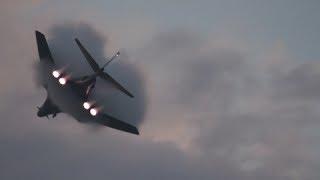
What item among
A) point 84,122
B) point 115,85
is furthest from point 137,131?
point 115,85

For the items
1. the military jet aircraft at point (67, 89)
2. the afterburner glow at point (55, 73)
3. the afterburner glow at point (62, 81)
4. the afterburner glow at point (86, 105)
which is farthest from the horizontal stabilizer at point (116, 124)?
the afterburner glow at point (55, 73)

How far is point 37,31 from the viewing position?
66062 mm

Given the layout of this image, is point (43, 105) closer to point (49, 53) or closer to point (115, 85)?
point (49, 53)

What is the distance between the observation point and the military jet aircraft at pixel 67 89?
62.1 m

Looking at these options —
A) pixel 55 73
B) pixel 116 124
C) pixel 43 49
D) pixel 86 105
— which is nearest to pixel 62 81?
pixel 55 73

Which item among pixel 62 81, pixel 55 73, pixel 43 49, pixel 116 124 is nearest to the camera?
pixel 62 81

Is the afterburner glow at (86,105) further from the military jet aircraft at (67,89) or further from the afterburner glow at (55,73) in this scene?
the afterburner glow at (55,73)

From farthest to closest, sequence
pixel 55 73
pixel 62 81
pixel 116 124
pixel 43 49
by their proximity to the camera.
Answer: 1. pixel 116 124
2. pixel 43 49
3. pixel 55 73
4. pixel 62 81

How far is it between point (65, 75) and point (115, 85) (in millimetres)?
9603

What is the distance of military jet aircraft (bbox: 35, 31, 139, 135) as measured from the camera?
6206cm

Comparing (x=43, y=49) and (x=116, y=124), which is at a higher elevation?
(x=43, y=49)

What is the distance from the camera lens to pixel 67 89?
6425 centimetres

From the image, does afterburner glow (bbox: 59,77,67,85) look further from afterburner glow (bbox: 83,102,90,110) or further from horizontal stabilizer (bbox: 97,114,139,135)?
horizontal stabilizer (bbox: 97,114,139,135)

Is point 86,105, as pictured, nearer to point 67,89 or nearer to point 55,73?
point 67,89
